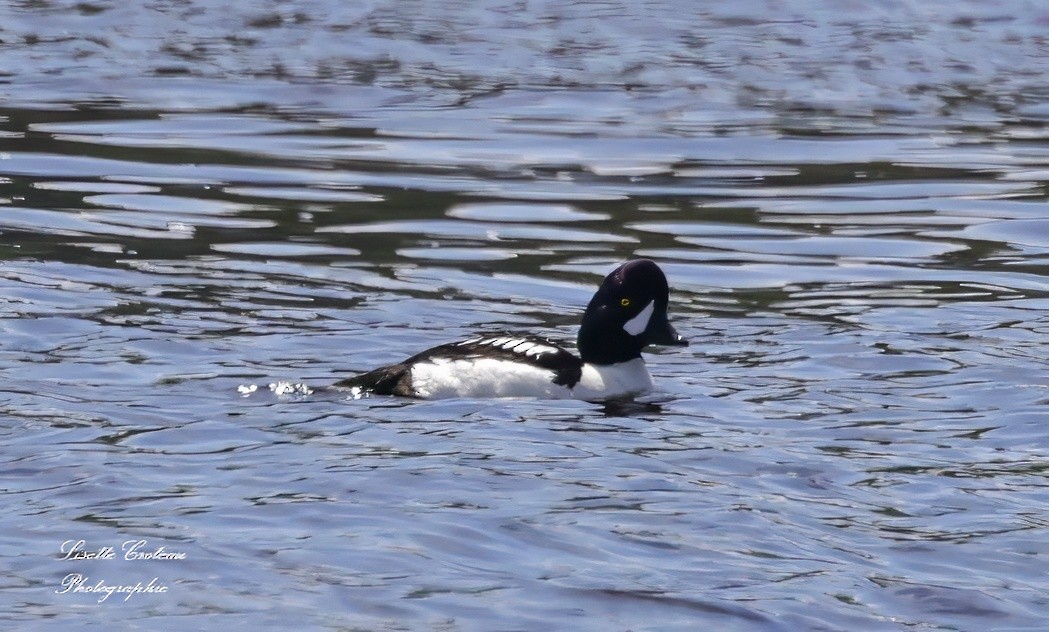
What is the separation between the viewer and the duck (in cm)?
1019

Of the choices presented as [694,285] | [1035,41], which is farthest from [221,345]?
[1035,41]

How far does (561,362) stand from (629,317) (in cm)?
52

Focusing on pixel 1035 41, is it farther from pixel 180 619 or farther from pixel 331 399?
pixel 180 619

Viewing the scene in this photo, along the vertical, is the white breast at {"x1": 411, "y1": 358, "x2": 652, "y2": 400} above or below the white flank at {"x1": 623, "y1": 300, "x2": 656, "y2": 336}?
below

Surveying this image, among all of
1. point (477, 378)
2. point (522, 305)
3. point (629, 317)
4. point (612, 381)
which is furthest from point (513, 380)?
point (522, 305)

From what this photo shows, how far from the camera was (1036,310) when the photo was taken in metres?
12.7

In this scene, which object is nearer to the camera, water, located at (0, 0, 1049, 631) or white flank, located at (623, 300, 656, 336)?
water, located at (0, 0, 1049, 631)

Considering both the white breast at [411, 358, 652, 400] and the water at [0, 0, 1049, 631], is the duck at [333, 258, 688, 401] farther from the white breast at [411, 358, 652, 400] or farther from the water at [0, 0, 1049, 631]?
the water at [0, 0, 1049, 631]

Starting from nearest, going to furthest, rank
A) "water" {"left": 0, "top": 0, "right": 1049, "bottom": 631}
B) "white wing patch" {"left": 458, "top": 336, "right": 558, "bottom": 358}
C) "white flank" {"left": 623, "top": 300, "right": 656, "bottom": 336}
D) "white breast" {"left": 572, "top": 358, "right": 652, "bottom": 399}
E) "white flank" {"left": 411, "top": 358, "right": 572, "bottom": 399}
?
1. "water" {"left": 0, "top": 0, "right": 1049, "bottom": 631}
2. "white flank" {"left": 411, "top": 358, "right": 572, "bottom": 399}
3. "white wing patch" {"left": 458, "top": 336, "right": 558, "bottom": 358}
4. "white breast" {"left": 572, "top": 358, "right": 652, "bottom": 399}
5. "white flank" {"left": 623, "top": 300, "right": 656, "bottom": 336}

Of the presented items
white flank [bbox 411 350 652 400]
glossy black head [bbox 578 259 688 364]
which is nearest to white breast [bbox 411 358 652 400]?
white flank [bbox 411 350 652 400]

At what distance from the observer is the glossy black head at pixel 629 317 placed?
10820mm

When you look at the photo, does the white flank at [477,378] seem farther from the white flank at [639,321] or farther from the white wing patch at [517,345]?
the white flank at [639,321]

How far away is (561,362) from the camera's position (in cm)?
1060

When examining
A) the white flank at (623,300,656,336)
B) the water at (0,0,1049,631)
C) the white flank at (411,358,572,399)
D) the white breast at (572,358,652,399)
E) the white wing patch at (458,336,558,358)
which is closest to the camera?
the water at (0,0,1049,631)
